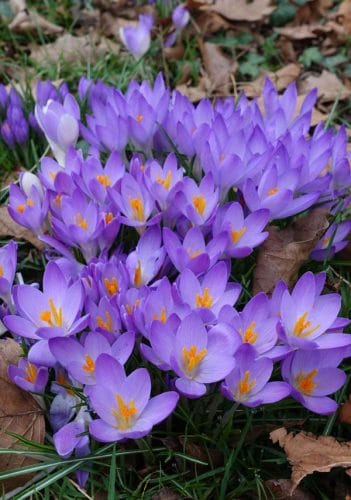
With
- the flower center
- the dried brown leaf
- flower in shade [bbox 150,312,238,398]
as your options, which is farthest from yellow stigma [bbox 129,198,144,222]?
the dried brown leaf

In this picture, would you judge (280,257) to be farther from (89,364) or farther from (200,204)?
(89,364)

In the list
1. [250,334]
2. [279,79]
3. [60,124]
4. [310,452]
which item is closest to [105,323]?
[250,334]

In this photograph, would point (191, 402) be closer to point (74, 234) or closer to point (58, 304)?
point (58, 304)

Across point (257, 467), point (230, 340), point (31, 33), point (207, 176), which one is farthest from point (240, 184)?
point (31, 33)

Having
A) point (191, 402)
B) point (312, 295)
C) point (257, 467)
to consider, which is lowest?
point (257, 467)

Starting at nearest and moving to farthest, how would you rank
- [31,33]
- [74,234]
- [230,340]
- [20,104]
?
[230,340] → [74,234] → [20,104] → [31,33]

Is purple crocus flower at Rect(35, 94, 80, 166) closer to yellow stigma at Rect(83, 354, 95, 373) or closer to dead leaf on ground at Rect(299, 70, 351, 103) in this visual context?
yellow stigma at Rect(83, 354, 95, 373)

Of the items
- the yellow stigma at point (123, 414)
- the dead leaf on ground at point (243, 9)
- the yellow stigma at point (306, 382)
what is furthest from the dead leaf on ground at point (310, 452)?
the dead leaf on ground at point (243, 9)
